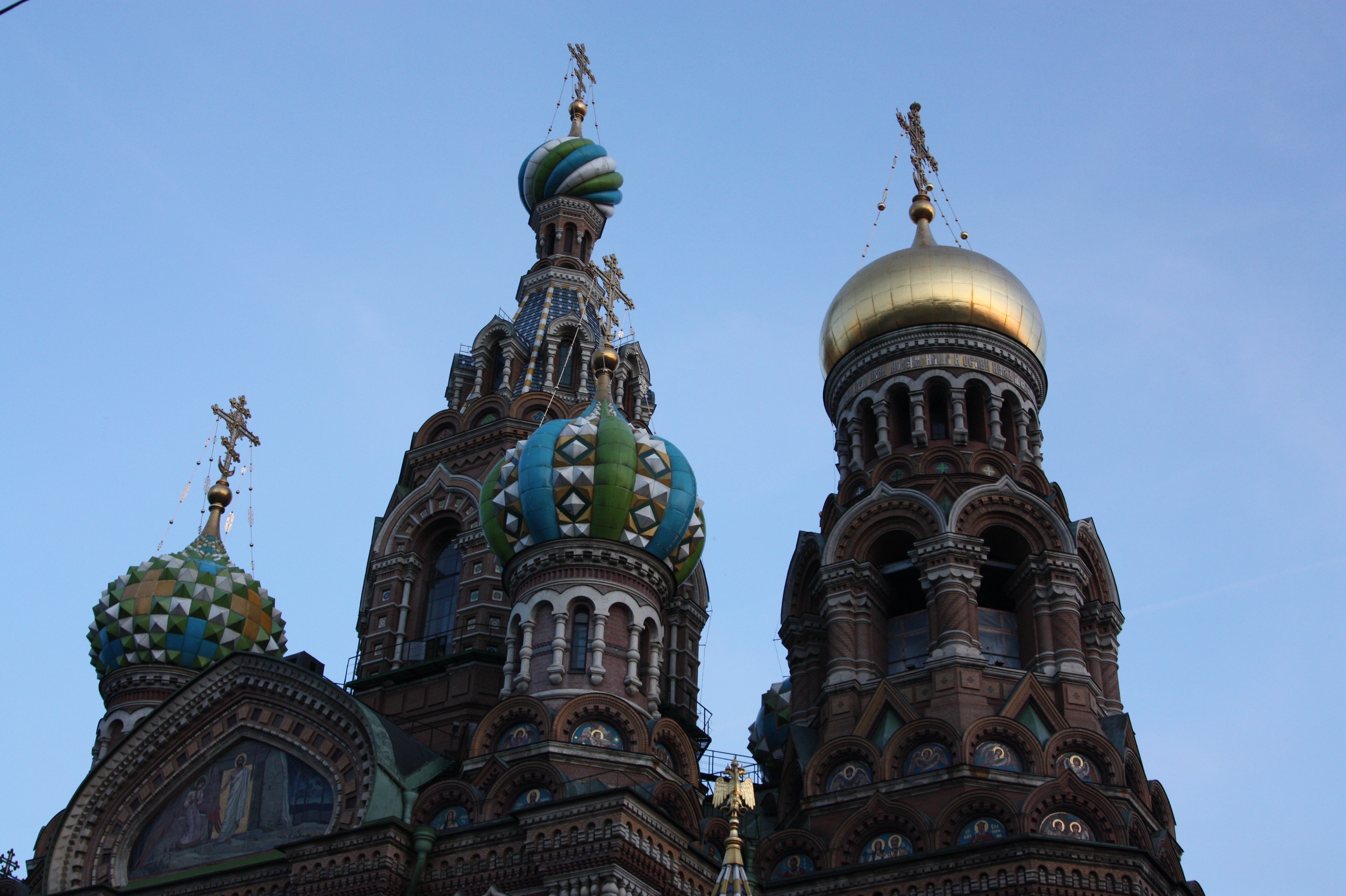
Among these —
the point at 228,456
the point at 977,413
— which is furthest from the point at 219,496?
the point at 977,413

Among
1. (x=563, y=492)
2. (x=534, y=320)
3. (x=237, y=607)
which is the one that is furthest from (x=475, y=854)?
(x=534, y=320)

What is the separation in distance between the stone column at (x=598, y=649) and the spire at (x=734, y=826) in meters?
3.29

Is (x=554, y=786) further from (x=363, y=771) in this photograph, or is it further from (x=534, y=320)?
(x=534, y=320)

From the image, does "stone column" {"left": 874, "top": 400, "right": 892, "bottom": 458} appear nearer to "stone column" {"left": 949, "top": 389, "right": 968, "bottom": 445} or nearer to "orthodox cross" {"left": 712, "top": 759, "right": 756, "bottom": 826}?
"stone column" {"left": 949, "top": 389, "right": 968, "bottom": 445}

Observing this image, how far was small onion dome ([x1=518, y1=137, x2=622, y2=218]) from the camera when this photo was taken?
27.4 meters

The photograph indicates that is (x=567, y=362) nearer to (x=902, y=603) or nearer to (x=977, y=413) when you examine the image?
(x=977, y=413)

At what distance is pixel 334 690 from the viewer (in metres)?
18.1

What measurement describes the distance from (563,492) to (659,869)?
14.3 feet

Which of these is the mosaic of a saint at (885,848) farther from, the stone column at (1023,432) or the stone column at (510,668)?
the stone column at (1023,432)

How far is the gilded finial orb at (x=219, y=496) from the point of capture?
24734mm

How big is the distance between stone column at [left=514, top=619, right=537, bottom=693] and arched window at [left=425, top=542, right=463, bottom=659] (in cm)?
361

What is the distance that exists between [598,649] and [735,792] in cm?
408

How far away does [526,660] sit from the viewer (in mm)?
18016

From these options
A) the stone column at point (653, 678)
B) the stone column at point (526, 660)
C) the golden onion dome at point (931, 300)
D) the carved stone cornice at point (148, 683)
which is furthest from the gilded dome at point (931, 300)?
the carved stone cornice at point (148, 683)
